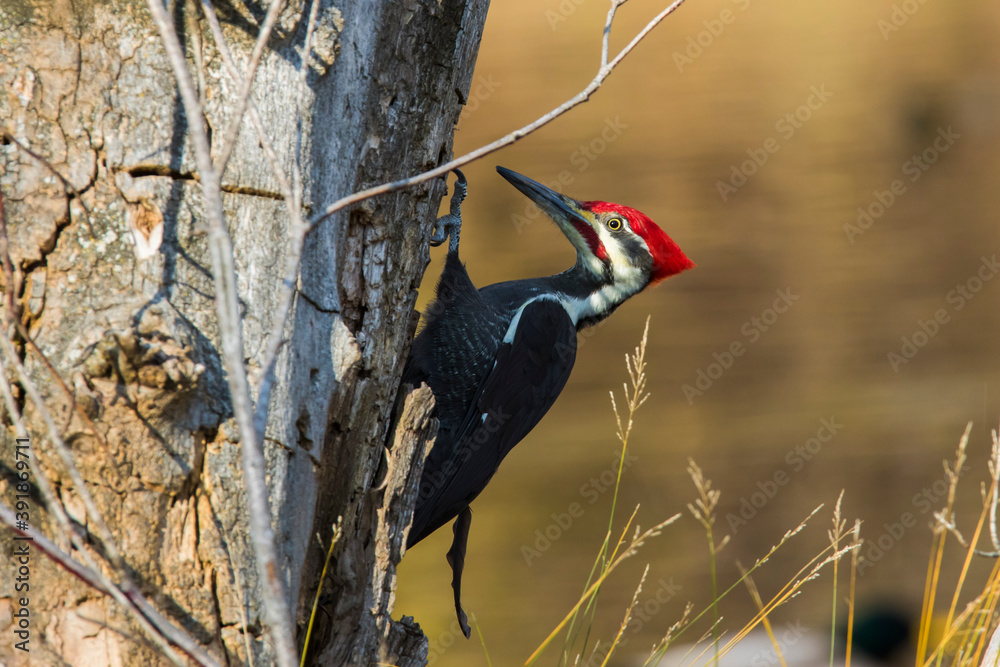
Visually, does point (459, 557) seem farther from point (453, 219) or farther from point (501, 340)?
point (453, 219)

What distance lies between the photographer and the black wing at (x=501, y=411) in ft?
8.07

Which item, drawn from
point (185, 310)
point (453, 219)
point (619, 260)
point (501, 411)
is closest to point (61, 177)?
point (185, 310)

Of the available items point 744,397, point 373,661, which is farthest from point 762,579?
point 373,661

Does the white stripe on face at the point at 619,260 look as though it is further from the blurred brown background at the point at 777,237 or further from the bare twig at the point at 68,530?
the bare twig at the point at 68,530

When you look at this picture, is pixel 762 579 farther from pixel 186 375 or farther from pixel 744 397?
pixel 186 375

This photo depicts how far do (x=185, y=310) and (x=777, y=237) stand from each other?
416 cm

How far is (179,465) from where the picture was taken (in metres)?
1.16

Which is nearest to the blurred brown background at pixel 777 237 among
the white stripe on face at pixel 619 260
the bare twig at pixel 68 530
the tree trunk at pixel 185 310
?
the white stripe on face at pixel 619 260

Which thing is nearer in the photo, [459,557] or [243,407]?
[243,407]

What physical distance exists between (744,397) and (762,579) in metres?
1.02

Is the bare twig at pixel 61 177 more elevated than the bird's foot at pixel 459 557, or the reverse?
the bare twig at pixel 61 177

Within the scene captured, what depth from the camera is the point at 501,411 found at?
271 cm

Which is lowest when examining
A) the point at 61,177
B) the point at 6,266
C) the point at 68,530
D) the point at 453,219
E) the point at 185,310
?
the point at 68,530

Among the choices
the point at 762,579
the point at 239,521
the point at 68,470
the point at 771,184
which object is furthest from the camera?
the point at 771,184
